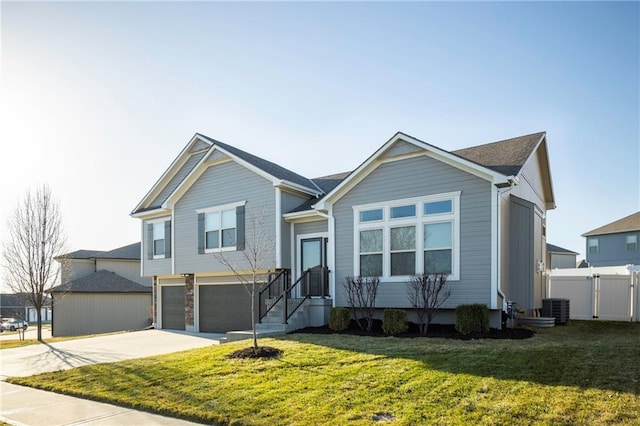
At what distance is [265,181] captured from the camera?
16266 mm

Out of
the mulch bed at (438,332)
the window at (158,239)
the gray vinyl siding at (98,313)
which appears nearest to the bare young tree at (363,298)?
the mulch bed at (438,332)

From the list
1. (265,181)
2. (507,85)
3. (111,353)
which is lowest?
(111,353)

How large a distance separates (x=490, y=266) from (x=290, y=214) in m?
6.88

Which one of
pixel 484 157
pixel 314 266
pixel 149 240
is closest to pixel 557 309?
pixel 484 157

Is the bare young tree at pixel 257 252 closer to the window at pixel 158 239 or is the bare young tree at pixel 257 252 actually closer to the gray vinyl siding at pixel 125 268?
the window at pixel 158 239

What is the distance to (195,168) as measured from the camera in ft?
58.9

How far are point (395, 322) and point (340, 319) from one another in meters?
1.64

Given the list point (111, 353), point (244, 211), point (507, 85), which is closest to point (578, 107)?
point (507, 85)

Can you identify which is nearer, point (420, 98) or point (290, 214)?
point (420, 98)

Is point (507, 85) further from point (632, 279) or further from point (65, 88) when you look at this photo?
point (65, 88)

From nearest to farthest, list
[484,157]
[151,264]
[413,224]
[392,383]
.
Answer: [392,383], [413,224], [484,157], [151,264]

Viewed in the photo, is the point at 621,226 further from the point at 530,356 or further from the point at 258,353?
the point at 258,353

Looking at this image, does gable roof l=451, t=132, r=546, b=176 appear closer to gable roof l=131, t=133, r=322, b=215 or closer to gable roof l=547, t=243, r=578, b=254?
gable roof l=131, t=133, r=322, b=215

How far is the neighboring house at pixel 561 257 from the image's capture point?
124 feet
